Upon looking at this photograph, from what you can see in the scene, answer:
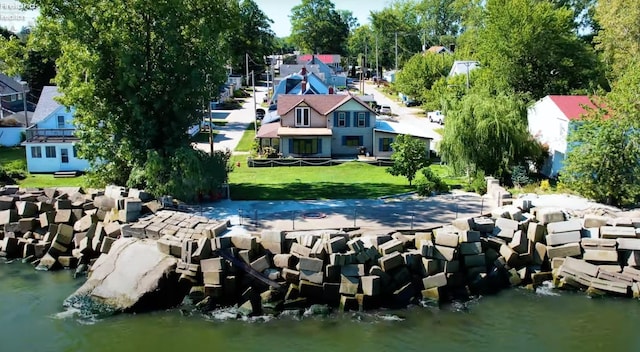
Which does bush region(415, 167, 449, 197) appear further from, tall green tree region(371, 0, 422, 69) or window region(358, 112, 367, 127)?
tall green tree region(371, 0, 422, 69)

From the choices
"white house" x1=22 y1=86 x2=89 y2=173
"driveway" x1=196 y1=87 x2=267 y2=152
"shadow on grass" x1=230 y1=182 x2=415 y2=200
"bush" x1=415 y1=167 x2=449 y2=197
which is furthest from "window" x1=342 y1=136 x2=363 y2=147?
"white house" x1=22 y1=86 x2=89 y2=173

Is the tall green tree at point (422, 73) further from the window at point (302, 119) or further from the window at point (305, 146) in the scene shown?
the window at point (305, 146)

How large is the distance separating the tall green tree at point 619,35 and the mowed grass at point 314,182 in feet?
73.4

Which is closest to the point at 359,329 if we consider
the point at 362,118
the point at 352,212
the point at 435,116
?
the point at 352,212

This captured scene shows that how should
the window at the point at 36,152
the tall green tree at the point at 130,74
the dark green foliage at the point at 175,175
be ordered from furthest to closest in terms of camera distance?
the window at the point at 36,152, the tall green tree at the point at 130,74, the dark green foliage at the point at 175,175

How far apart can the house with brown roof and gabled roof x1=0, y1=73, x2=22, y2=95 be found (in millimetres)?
32746

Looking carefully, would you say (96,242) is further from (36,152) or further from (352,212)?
(36,152)

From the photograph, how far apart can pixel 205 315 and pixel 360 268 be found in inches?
240

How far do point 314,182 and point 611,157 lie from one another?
55.0ft

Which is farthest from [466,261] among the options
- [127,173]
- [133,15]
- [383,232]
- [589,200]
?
[133,15]

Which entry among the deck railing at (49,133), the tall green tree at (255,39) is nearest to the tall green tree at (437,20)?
the tall green tree at (255,39)

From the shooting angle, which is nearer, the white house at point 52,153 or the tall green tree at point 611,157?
the tall green tree at point 611,157

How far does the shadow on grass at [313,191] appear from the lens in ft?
116

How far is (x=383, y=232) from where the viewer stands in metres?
27.9
